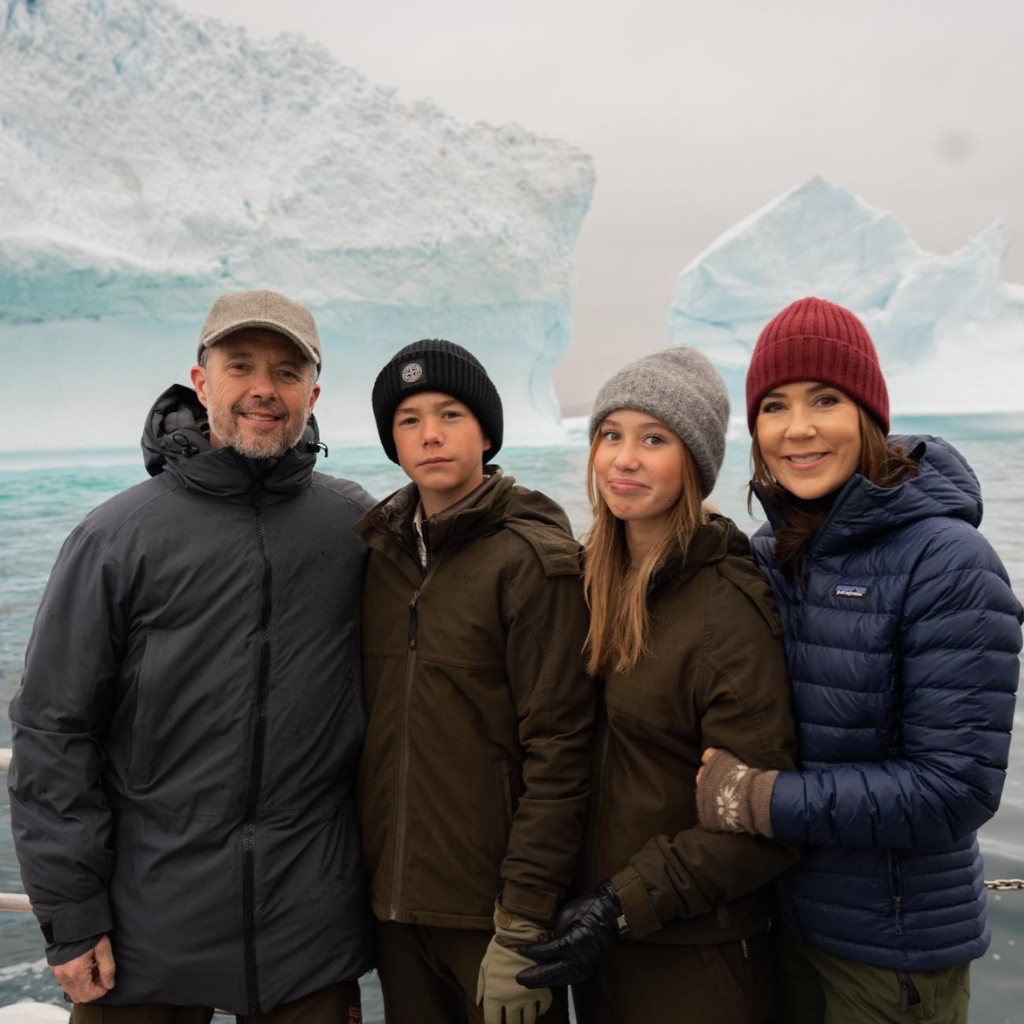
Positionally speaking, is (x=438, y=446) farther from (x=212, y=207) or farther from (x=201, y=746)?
(x=212, y=207)

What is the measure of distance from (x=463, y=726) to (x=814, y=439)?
2.20ft

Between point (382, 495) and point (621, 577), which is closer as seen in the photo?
point (621, 577)

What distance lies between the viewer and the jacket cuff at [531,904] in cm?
118

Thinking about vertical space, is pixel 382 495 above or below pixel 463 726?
below

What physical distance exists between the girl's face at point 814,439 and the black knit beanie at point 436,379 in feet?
1.45

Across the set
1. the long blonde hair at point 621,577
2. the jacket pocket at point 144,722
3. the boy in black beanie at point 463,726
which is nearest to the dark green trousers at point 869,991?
the boy in black beanie at point 463,726

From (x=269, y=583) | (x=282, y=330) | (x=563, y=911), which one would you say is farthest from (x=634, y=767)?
(x=282, y=330)

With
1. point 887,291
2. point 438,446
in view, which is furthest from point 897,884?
point 887,291

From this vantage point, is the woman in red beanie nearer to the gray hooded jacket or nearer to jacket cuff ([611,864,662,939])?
jacket cuff ([611,864,662,939])

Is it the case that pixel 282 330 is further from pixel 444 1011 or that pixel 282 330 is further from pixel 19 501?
pixel 19 501

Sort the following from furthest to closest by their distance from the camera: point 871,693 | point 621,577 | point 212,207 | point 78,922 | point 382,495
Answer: point 212,207, point 382,495, point 621,577, point 78,922, point 871,693

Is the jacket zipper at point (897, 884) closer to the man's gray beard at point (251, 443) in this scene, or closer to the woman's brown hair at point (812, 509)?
the woman's brown hair at point (812, 509)

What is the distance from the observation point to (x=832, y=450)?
1.19 meters

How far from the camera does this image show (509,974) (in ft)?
3.87
